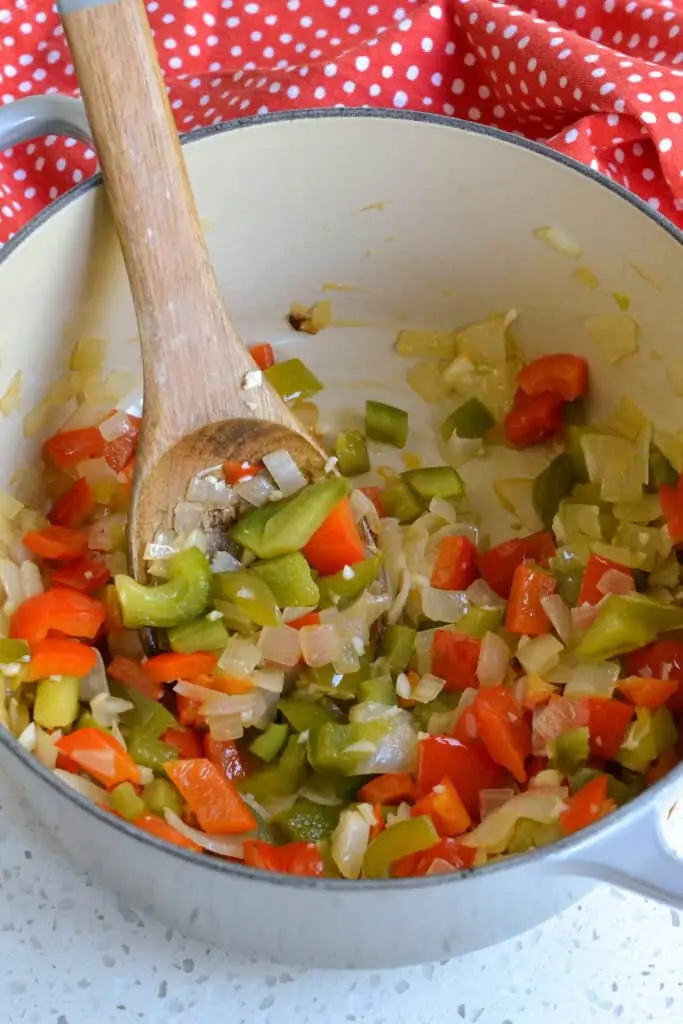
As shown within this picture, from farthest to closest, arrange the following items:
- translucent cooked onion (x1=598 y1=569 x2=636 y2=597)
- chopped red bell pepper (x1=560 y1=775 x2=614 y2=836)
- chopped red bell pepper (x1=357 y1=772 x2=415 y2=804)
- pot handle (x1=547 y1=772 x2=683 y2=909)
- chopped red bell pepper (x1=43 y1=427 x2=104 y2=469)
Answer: chopped red bell pepper (x1=43 y1=427 x2=104 y2=469), translucent cooked onion (x1=598 y1=569 x2=636 y2=597), chopped red bell pepper (x1=357 y1=772 x2=415 y2=804), chopped red bell pepper (x1=560 y1=775 x2=614 y2=836), pot handle (x1=547 y1=772 x2=683 y2=909)

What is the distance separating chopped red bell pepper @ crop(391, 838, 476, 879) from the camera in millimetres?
964

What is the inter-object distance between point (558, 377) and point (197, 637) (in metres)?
0.51

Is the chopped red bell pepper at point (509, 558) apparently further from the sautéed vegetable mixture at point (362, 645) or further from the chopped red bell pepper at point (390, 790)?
the chopped red bell pepper at point (390, 790)

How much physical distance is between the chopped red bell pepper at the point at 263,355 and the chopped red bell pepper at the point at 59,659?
0.44 meters

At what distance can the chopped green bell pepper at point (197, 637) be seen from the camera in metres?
1.12

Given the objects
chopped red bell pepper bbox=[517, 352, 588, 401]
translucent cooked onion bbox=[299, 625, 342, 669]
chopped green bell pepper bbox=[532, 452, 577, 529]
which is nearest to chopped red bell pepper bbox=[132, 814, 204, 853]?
translucent cooked onion bbox=[299, 625, 342, 669]

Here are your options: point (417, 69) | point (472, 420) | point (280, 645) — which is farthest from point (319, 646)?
point (417, 69)

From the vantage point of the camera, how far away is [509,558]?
1.23m

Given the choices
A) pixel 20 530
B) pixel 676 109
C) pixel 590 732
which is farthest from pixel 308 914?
pixel 676 109

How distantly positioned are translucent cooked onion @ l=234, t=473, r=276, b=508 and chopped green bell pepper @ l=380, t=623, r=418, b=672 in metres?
0.20

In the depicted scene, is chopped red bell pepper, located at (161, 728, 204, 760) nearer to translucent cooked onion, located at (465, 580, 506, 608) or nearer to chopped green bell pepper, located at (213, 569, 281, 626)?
chopped green bell pepper, located at (213, 569, 281, 626)

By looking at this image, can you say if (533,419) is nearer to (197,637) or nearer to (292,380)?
(292,380)

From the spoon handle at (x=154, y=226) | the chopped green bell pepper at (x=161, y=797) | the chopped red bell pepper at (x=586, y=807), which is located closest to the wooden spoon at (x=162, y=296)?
the spoon handle at (x=154, y=226)

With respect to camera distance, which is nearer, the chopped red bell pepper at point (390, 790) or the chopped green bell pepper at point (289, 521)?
the chopped red bell pepper at point (390, 790)
